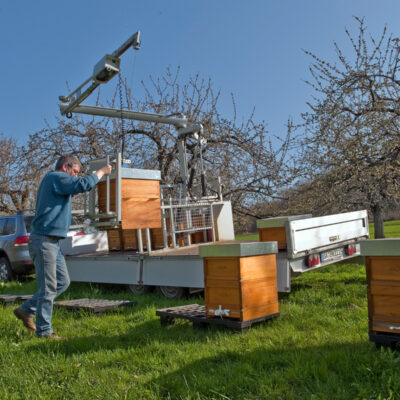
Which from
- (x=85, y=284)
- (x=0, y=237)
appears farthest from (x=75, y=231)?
(x=0, y=237)

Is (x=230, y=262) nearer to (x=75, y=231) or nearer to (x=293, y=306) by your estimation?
(x=293, y=306)

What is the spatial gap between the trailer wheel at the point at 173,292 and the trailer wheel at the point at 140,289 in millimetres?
367

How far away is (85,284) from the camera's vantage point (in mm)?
10695

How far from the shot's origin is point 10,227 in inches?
468

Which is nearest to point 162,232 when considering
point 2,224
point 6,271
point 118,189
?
point 118,189

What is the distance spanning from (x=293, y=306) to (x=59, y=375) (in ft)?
10.3

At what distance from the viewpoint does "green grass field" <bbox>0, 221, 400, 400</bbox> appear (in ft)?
11.2

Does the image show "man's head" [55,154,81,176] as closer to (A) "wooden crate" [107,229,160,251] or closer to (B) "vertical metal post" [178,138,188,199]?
(A) "wooden crate" [107,229,160,251]

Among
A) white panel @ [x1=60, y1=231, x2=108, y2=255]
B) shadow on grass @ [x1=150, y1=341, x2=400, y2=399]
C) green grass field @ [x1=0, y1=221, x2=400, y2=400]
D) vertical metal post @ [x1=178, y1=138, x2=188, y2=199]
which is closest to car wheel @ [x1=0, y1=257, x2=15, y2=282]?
white panel @ [x1=60, y1=231, x2=108, y2=255]

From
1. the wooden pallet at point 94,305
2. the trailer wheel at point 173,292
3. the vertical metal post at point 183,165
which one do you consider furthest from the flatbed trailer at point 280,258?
the vertical metal post at point 183,165

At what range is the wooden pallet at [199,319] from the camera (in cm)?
492

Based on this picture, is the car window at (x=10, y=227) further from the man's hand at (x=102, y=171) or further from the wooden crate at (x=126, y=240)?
the man's hand at (x=102, y=171)

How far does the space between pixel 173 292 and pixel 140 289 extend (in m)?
0.91

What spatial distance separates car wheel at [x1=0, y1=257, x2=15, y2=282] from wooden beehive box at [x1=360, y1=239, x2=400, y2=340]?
10.3m
